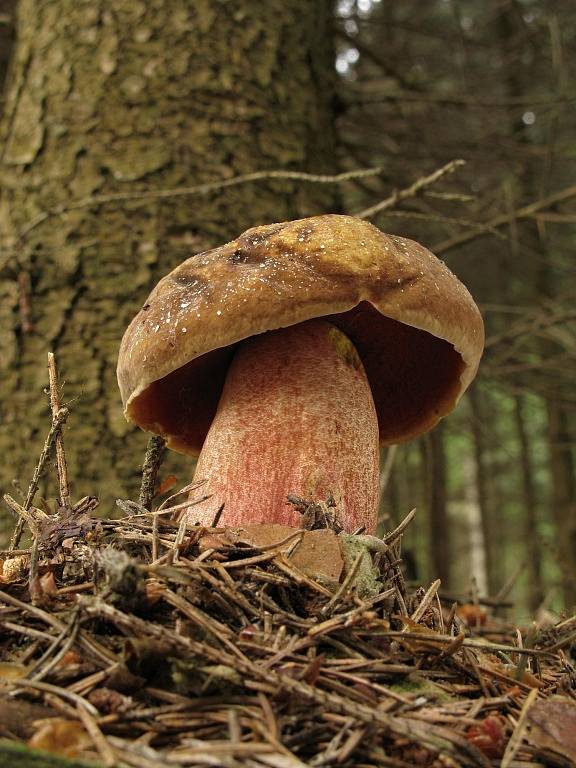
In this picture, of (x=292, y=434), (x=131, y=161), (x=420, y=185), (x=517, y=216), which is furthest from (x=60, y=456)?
(x=517, y=216)

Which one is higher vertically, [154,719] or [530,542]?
[154,719]

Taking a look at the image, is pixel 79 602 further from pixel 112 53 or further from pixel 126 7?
pixel 126 7

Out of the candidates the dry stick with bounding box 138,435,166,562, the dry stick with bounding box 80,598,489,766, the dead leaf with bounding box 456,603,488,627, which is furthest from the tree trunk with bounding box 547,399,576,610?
the dry stick with bounding box 80,598,489,766

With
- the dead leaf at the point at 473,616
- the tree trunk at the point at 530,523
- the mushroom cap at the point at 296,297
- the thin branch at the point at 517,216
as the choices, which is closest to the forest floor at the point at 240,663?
the mushroom cap at the point at 296,297

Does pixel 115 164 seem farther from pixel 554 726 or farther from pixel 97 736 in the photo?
pixel 554 726

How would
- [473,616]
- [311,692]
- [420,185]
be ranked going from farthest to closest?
[473,616] < [420,185] < [311,692]

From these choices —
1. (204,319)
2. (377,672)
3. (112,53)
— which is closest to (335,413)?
(204,319)

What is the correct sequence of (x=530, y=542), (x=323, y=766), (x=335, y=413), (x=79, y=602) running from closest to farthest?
(x=323, y=766) < (x=79, y=602) < (x=335, y=413) < (x=530, y=542)
